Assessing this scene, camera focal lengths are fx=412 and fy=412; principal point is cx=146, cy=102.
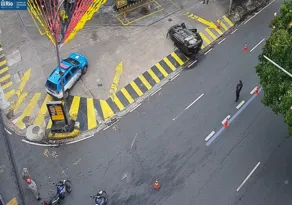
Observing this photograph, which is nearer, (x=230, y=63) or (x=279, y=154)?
(x=279, y=154)

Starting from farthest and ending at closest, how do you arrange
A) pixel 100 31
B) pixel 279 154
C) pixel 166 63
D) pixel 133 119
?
pixel 100 31
pixel 166 63
pixel 133 119
pixel 279 154

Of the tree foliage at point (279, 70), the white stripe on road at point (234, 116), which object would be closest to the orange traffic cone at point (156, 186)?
the white stripe on road at point (234, 116)

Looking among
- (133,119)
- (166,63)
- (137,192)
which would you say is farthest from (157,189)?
(166,63)

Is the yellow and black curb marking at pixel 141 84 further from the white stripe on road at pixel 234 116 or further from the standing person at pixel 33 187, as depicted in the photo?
the standing person at pixel 33 187

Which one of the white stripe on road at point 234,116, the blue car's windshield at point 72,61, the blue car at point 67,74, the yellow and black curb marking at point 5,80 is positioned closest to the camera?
the white stripe on road at point 234,116

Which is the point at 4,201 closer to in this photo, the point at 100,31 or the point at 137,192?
the point at 137,192

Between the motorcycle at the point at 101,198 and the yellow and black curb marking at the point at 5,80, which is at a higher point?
the yellow and black curb marking at the point at 5,80

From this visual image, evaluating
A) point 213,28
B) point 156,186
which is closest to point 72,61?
point 156,186

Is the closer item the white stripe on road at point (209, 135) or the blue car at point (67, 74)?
the white stripe on road at point (209, 135)
